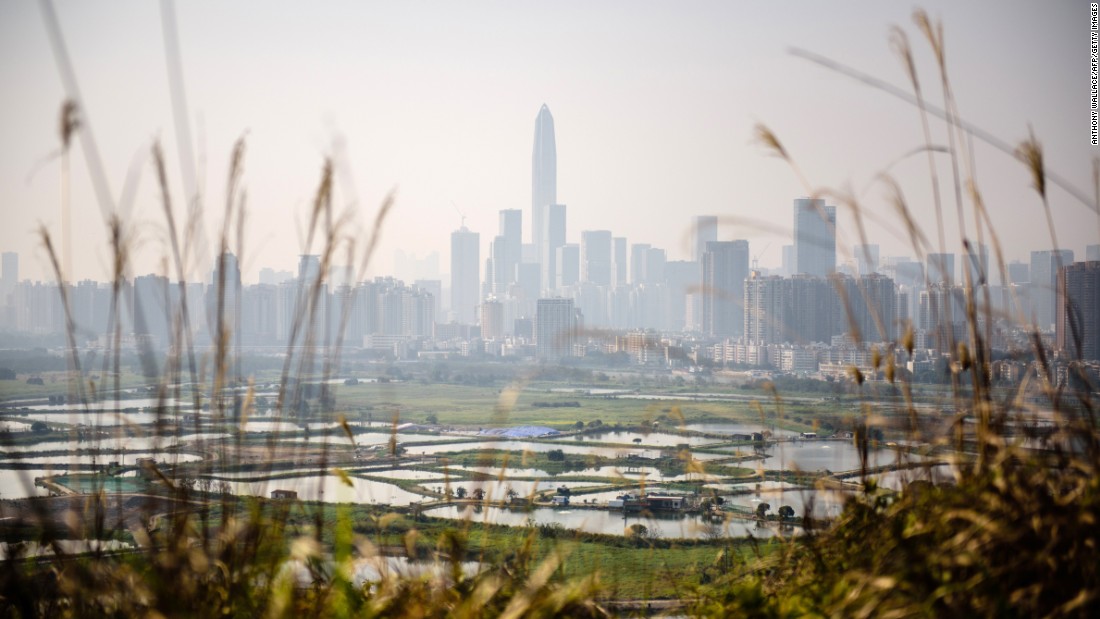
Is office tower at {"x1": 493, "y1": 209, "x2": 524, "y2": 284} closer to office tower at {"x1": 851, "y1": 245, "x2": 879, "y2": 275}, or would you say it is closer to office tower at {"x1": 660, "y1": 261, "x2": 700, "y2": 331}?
office tower at {"x1": 660, "y1": 261, "x2": 700, "y2": 331}

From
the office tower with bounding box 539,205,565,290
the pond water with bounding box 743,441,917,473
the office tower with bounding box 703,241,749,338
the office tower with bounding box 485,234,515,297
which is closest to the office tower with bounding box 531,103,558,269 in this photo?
the office tower with bounding box 539,205,565,290

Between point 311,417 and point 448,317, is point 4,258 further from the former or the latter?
point 448,317

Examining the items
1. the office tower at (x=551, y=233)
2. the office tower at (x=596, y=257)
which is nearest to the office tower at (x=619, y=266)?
the office tower at (x=596, y=257)

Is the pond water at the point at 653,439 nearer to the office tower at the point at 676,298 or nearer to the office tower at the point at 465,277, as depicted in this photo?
the office tower at the point at 676,298

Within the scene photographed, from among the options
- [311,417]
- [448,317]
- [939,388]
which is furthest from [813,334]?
[448,317]

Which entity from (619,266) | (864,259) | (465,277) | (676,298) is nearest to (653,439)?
(864,259)

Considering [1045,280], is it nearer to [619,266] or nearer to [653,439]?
[653,439]
